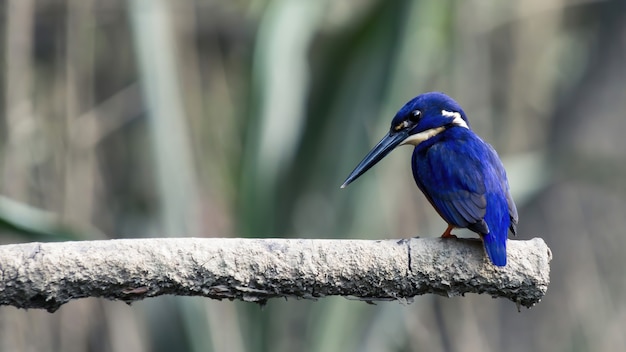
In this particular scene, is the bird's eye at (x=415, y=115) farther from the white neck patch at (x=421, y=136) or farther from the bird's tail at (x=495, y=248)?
the bird's tail at (x=495, y=248)

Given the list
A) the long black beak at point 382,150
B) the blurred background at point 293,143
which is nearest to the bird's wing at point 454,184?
the long black beak at point 382,150

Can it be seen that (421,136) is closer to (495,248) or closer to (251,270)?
(495,248)

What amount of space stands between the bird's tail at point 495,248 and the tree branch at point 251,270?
0.03 meters

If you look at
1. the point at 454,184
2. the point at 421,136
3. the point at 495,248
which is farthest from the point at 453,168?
the point at 495,248

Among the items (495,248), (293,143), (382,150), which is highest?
(293,143)

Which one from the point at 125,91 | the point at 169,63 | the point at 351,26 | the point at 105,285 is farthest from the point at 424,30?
the point at 105,285

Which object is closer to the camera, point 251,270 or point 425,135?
point 251,270

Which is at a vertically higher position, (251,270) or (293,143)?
(293,143)

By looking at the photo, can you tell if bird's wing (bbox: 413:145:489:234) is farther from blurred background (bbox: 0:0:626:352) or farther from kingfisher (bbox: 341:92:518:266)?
blurred background (bbox: 0:0:626:352)

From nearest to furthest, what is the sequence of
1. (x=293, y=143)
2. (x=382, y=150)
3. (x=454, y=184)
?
(x=454, y=184), (x=382, y=150), (x=293, y=143)

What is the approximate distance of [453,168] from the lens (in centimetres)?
189

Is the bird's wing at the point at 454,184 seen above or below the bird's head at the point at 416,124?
below

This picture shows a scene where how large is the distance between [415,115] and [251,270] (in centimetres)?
76

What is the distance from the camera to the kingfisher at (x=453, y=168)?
5.87 ft
